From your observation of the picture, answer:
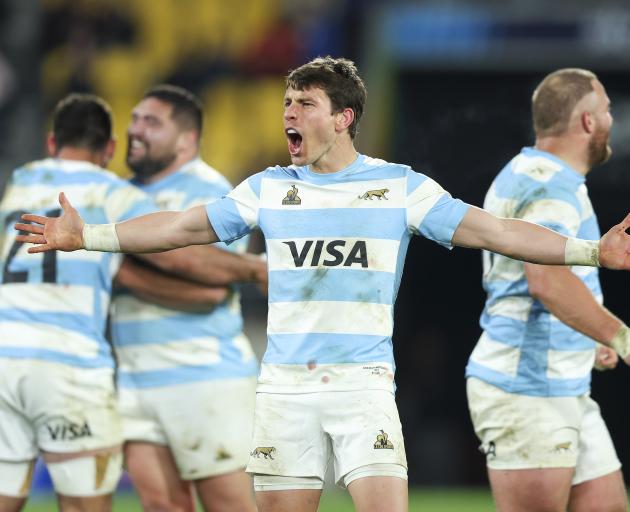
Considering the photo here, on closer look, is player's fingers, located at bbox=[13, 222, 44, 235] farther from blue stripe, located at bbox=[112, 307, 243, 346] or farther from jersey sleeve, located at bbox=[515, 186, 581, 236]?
jersey sleeve, located at bbox=[515, 186, 581, 236]

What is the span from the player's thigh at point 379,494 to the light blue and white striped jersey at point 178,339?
6.80 feet

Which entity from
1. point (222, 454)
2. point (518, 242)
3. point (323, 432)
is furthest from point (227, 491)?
point (518, 242)

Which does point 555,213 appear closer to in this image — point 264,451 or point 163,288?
point 264,451

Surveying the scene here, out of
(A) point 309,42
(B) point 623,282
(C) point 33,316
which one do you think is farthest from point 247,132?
(C) point 33,316

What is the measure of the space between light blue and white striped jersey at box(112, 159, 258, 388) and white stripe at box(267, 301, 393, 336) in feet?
5.82

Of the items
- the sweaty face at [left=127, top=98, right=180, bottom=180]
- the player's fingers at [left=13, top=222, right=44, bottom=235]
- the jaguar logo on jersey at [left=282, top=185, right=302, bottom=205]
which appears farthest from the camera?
the sweaty face at [left=127, top=98, right=180, bottom=180]

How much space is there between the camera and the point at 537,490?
627cm

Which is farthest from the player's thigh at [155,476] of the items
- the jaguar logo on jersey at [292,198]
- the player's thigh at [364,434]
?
the jaguar logo on jersey at [292,198]

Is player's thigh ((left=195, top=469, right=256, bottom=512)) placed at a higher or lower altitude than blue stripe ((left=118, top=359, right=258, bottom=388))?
lower

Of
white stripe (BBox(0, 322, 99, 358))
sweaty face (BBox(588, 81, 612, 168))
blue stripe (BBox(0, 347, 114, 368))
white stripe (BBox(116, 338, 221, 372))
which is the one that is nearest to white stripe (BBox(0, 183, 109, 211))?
white stripe (BBox(0, 322, 99, 358))

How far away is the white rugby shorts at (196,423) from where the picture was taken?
7.09 meters

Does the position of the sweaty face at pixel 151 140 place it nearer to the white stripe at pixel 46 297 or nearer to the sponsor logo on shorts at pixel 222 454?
the white stripe at pixel 46 297

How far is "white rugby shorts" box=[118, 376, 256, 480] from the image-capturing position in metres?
7.09

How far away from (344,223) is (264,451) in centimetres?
99
